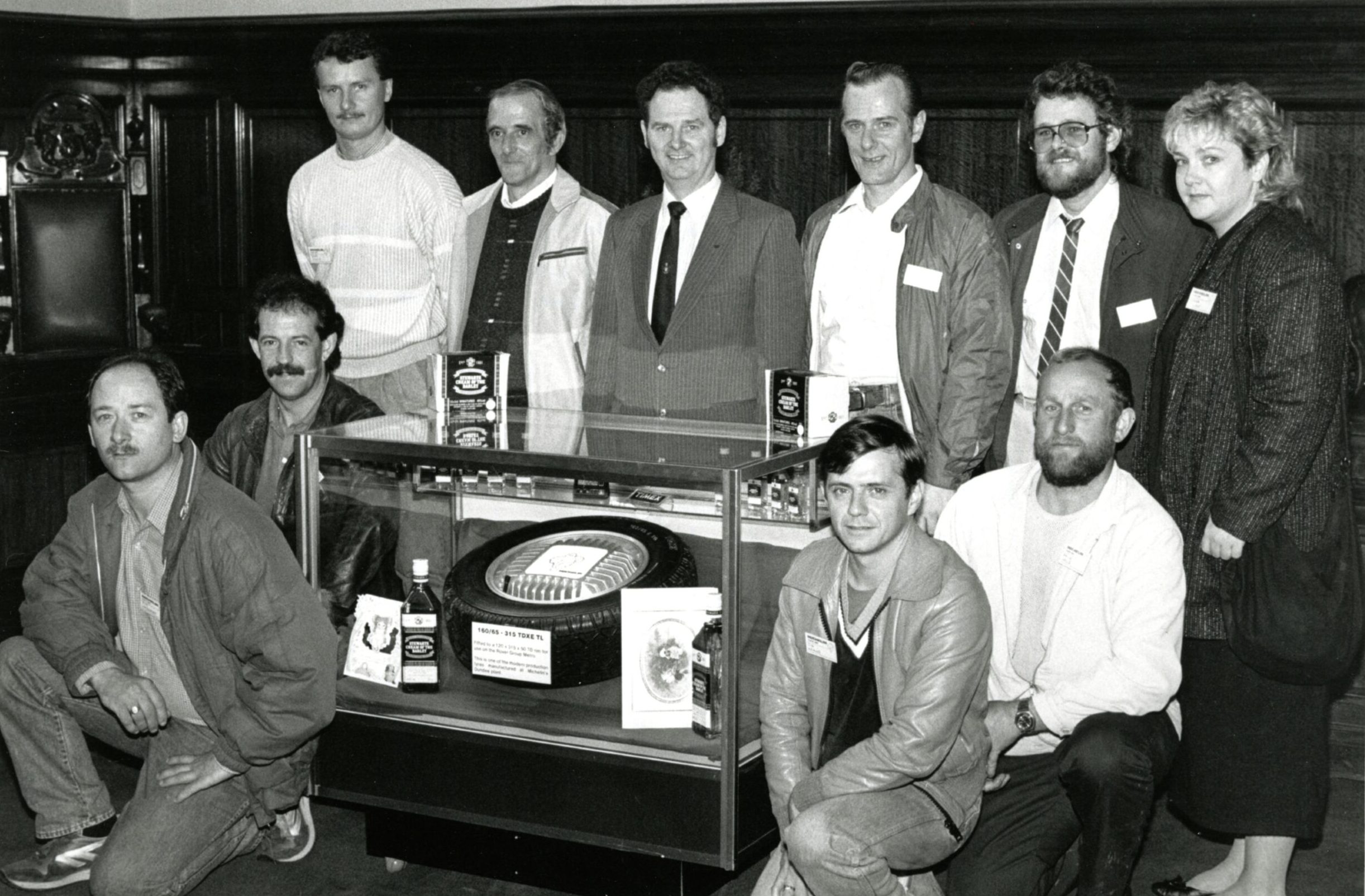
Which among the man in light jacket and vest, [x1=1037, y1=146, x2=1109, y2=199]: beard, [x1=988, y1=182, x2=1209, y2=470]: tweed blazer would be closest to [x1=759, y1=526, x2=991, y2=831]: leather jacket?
[x1=988, y1=182, x2=1209, y2=470]: tweed blazer

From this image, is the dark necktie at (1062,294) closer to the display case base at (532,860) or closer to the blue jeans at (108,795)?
the display case base at (532,860)

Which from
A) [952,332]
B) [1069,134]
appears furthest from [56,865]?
[1069,134]

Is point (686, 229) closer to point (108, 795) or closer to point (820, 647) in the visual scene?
point (820, 647)

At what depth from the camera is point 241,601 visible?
3316mm

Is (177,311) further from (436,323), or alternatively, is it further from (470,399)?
(470,399)

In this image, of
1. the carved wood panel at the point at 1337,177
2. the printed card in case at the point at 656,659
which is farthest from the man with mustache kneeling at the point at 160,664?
the carved wood panel at the point at 1337,177

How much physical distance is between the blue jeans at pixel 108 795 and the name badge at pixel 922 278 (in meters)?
1.86

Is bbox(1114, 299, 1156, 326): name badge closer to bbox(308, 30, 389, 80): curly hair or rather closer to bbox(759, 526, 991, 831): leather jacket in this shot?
bbox(759, 526, 991, 831): leather jacket

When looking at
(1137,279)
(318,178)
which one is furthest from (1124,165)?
(318,178)

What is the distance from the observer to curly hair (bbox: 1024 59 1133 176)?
145 inches

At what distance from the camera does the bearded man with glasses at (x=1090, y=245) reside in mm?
3664

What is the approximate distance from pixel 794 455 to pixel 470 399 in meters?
0.83

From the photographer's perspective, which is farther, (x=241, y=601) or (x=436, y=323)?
(x=436, y=323)

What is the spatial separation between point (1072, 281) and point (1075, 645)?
3.24 ft
